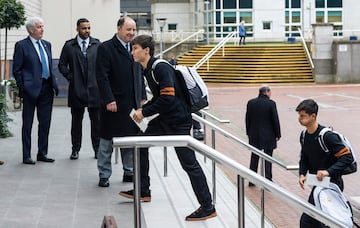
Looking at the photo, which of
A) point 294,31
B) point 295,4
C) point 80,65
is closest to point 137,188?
point 80,65

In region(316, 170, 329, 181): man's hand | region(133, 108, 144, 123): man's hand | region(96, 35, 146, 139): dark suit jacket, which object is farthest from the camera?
region(96, 35, 146, 139): dark suit jacket

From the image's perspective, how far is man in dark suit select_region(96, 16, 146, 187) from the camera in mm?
8133

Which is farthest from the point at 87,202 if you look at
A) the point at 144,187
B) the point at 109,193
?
the point at 144,187

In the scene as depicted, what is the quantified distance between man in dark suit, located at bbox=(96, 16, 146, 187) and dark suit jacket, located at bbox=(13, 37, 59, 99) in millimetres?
1901

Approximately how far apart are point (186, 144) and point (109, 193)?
285 cm

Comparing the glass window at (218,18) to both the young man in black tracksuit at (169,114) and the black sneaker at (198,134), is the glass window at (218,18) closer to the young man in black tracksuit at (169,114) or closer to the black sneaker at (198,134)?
the black sneaker at (198,134)

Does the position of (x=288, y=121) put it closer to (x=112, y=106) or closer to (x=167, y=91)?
(x=112, y=106)

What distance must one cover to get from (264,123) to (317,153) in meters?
4.52

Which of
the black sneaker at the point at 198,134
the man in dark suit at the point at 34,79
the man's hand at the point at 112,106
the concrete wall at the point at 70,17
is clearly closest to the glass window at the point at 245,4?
the concrete wall at the point at 70,17

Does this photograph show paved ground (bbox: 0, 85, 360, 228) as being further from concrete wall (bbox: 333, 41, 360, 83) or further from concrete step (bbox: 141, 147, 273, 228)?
concrete wall (bbox: 333, 41, 360, 83)

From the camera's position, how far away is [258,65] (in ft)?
139

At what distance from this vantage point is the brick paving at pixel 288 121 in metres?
7.40

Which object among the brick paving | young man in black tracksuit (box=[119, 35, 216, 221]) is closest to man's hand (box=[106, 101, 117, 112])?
young man in black tracksuit (box=[119, 35, 216, 221])

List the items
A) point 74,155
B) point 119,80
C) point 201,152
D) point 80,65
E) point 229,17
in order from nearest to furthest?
point 201,152 → point 119,80 → point 80,65 → point 74,155 → point 229,17
